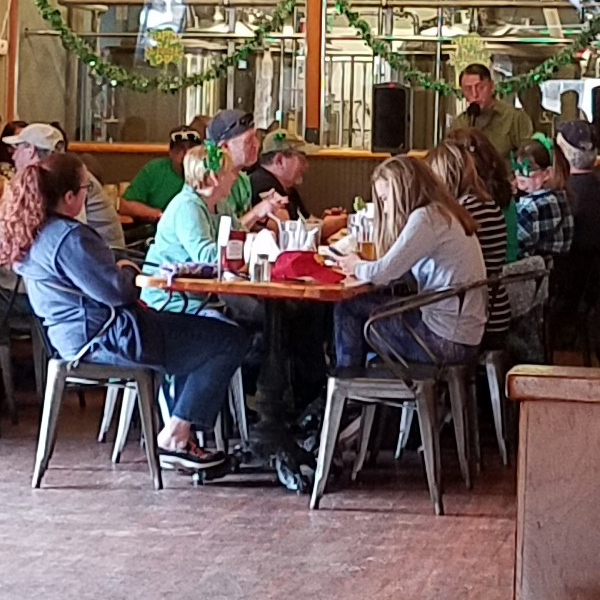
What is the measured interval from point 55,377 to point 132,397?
1.76 feet

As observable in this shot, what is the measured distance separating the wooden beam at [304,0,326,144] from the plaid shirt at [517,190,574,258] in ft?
8.57

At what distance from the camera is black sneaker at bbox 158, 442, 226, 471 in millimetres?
4531

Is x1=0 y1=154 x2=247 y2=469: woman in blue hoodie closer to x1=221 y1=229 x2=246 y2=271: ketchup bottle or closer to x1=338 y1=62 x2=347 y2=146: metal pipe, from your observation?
x1=221 y1=229 x2=246 y2=271: ketchup bottle

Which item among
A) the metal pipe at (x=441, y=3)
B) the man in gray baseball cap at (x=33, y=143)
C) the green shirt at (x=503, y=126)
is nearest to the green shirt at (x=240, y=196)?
the man in gray baseball cap at (x=33, y=143)

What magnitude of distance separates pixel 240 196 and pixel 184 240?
40.8 inches

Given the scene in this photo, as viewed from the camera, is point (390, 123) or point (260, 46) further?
point (260, 46)

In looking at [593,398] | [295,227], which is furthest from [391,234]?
[593,398]

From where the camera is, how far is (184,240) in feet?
15.1

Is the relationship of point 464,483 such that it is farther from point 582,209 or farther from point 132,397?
point 582,209

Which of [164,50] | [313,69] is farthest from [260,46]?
[164,50]

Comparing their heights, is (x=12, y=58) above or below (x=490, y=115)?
above

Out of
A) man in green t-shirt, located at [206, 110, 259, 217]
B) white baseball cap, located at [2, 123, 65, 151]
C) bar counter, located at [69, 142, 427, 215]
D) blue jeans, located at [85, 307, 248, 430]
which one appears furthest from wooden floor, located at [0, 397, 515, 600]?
bar counter, located at [69, 142, 427, 215]

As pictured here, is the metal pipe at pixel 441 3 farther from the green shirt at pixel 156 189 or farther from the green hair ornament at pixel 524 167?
the green hair ornament at pixel 524 167

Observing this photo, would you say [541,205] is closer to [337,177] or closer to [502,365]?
[502,365]
